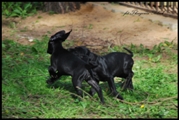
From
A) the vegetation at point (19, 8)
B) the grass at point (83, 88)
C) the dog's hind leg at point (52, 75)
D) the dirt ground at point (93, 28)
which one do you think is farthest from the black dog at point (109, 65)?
the vegetation at point (19, 8)

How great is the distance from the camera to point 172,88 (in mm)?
6660

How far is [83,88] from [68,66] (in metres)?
0.71

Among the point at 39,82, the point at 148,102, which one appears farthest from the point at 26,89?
the point at 148,102

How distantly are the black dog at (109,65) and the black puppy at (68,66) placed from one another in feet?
0.31

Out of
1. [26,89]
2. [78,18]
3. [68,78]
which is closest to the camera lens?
[26,89]

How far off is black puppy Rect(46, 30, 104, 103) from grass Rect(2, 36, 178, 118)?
0.75 feet

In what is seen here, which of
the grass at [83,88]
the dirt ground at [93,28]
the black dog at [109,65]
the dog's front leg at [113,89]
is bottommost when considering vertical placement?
the dirt ground at [93,28]

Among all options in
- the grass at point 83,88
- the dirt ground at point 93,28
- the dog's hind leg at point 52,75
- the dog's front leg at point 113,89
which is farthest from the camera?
the dirt ground at point 93,28

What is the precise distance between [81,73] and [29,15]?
22.1ft

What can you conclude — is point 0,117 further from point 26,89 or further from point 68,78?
point 68,78

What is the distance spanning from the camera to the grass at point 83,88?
5.66m

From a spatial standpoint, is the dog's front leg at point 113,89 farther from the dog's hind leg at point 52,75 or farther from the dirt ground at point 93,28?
the dirt ground at point 93,28

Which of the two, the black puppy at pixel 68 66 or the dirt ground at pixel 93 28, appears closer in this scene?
the black puppy at pixel 68 66

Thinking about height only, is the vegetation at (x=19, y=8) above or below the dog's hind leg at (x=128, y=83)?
below
